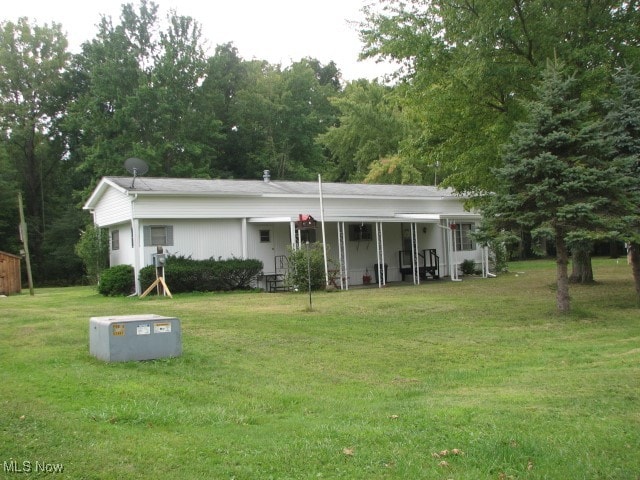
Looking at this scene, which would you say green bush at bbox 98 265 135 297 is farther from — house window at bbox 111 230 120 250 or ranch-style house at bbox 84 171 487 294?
house window at bbox 111 230 120 250

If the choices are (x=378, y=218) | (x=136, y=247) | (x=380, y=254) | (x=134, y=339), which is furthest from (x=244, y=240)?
(x=134, y=339)

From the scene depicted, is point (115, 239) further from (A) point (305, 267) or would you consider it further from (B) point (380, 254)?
(B) point (380, 254)

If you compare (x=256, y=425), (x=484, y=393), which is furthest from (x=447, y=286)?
(x=256, y=425)

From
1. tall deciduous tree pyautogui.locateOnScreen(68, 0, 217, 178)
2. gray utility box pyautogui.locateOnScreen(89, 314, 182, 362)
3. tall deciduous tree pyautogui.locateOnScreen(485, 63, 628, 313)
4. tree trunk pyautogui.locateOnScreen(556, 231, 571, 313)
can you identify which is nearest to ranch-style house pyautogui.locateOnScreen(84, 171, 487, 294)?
tall deciduous tree pyautogui.locateOnScreen(485, 63, 628, 313)

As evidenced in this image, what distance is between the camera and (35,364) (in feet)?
24.5

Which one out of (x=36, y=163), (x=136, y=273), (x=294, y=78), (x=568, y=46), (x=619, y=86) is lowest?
(x=136, y=273)

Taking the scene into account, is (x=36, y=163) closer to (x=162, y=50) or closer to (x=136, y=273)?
(x=162, y=50)

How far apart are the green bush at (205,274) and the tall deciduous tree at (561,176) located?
9820 mm

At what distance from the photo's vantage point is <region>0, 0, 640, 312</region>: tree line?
40.4ft

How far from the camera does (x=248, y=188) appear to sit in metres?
22.0

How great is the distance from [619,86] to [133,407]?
12687 millimetres

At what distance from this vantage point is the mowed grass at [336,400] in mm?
4148

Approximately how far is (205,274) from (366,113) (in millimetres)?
24658

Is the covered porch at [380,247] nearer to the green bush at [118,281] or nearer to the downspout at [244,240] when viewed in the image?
the downspout at [244,240]
